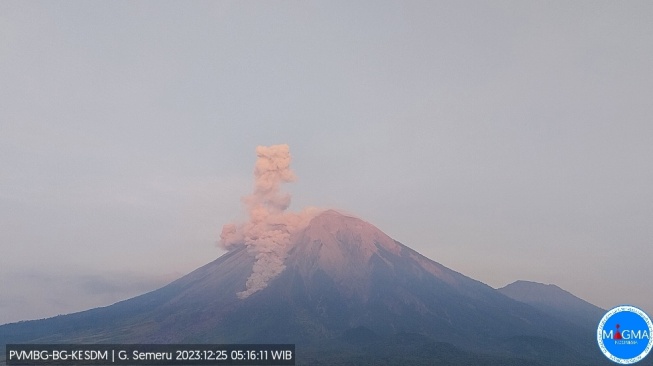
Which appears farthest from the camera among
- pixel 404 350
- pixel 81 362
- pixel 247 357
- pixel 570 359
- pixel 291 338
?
pixel 291 338

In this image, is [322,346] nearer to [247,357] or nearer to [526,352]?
[247,357]

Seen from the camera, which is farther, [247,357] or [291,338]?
[291,338]

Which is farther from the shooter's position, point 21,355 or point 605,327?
point 21,355

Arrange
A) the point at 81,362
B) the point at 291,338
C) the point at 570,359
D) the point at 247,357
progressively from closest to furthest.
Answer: the point at 247,357, the point at 81,362, the point at 570,359, the point at 291,338

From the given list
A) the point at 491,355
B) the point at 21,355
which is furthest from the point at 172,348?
the point at 491,355

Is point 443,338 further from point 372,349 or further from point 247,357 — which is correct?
point 247,357

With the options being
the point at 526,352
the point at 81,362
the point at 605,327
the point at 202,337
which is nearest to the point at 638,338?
the point at 605,327

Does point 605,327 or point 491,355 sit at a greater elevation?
point 605,327

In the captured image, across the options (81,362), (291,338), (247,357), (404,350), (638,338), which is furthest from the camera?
→ (291,338)

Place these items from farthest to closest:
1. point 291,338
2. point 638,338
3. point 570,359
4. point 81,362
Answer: point 291,338
point 570,359
point 81,362
point 638,338
